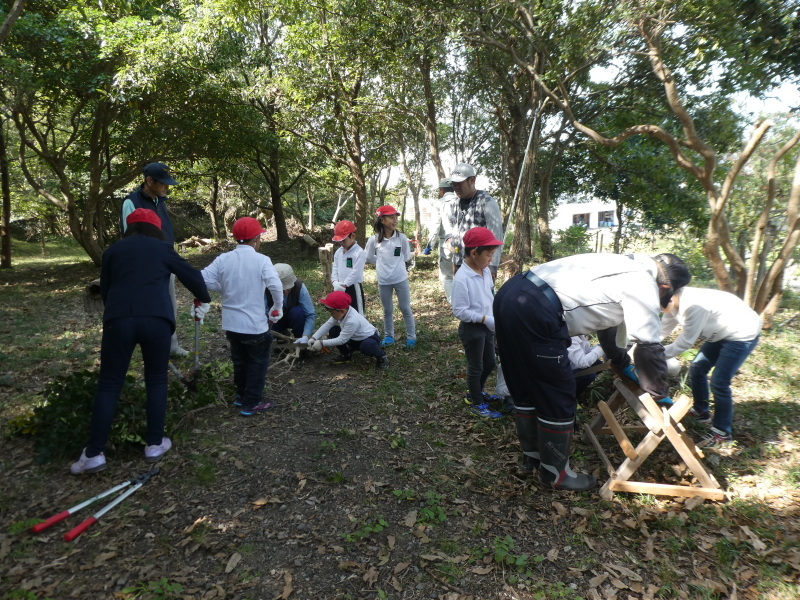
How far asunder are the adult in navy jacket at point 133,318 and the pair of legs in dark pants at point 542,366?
2.44 m

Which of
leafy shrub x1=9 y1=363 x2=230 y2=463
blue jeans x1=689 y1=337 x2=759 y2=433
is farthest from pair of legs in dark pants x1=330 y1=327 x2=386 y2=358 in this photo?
blue jeans x1=689 y1=337 x2=759 y2=433

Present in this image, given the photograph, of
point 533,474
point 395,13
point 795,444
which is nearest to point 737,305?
point 795,444

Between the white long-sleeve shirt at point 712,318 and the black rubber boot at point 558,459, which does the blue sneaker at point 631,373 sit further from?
the black rubber boot at point 558,459

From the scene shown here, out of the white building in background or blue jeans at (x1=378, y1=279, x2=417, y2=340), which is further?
the white building in background

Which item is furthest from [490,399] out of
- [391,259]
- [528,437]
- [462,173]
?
[462,173]

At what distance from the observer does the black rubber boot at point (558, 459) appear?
3.17m

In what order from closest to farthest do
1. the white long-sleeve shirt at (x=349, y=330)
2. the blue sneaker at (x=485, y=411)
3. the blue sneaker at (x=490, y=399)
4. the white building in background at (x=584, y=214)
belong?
the blue sneaker at (x=485, y=411) → the blue sneaker at (x=490, y=399) → the white long-sleeve shirt at (x=349, y=330) → the white building in background at (x=584, y=214)

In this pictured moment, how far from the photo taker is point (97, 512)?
10.0 feet

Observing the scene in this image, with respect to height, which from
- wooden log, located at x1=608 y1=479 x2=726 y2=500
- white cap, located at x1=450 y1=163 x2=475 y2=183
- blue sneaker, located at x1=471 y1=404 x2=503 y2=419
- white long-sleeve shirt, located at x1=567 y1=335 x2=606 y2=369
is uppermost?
white cap, located at x1=450 y1=163 x2=475 y2=183

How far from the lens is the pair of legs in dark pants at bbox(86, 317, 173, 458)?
3.27 m

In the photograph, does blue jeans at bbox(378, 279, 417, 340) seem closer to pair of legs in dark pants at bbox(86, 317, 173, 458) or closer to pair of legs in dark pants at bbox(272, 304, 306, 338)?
pair of legs in dark pants at bbox(272, 304, 306, 338)

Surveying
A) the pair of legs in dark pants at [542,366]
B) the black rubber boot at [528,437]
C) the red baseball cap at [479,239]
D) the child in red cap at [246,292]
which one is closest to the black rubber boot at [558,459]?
the pair of legs in dark pants at [542,366]

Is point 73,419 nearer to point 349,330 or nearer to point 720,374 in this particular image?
point 349,330

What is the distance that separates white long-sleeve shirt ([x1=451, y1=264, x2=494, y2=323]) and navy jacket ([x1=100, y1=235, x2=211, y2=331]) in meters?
2.28
